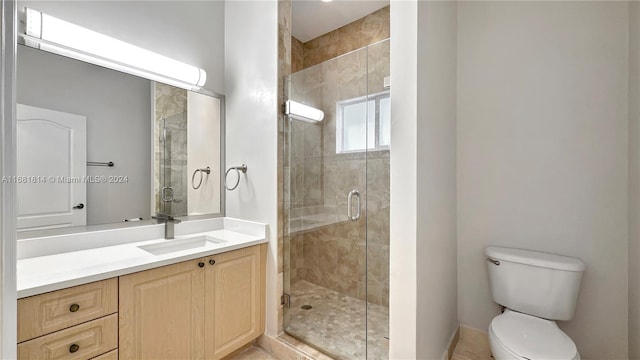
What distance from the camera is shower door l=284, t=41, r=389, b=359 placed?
1570 millimetres

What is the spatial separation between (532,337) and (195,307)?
1774 mm

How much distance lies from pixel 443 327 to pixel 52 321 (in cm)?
197

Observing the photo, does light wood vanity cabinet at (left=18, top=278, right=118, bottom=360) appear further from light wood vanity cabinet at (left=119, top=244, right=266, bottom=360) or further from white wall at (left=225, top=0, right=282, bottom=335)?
white wall at (left=225, top=0, right=282, bottom=335)

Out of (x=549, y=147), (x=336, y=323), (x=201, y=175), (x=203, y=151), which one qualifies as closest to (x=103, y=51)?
(x=203, y=151)

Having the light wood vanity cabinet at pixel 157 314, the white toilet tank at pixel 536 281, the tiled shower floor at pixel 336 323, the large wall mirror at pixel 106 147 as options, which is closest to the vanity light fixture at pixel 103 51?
the large wall mirror at pixel 106 147

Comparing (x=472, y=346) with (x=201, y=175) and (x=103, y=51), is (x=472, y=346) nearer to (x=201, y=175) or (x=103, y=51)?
(x=201, y=175)

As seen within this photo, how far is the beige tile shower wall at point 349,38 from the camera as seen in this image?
2535 millimetres

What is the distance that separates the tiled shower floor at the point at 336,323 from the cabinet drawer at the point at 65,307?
1.09 metres

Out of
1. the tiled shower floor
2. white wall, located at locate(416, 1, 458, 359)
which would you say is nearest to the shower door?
the tiled shower floor

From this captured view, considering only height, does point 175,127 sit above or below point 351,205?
above

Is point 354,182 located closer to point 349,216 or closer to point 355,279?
point 349,216

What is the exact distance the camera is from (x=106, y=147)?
163 centimetres

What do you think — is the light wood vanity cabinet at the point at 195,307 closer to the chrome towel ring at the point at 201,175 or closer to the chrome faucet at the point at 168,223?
the chrome faucet at the point at 168,223

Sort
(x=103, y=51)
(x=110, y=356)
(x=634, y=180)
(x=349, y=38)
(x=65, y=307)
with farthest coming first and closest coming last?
1. (x=349, y=38)
2. (x=103, y=51)
3. (x=634, y=180)
4. (x=110, y=356)
5. (x=65, y=307)
